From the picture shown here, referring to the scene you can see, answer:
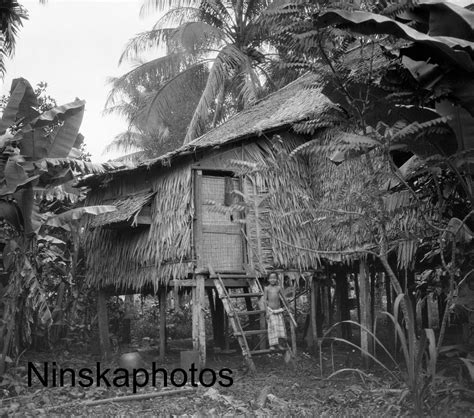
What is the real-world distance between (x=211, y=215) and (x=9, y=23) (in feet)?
13.6

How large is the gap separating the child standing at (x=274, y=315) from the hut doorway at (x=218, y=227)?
0.71 meters

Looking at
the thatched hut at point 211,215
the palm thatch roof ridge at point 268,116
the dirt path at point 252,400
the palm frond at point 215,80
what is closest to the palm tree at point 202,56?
the palm frond at point 215,80

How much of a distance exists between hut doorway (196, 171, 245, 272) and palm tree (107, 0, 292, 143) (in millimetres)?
6139

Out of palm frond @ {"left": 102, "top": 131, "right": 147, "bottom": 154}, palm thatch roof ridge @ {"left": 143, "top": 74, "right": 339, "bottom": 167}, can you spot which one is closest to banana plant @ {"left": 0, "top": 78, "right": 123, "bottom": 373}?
palm thatch roof ridge @ {"left": 143, "top": 74, "right": 339, "bottom": 167}

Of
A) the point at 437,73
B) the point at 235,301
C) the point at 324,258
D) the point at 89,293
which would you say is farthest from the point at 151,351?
the point at 437,73

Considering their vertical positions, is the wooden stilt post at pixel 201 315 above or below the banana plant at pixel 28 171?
below

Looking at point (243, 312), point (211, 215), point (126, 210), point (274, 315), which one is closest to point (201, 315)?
point (243, 312)

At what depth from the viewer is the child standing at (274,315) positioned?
9.51 metres

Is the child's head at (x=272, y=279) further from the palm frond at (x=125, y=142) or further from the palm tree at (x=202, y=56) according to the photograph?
the palm frond at (x=125, y=142)

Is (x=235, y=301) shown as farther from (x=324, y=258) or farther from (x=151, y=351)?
(x=324, y=258)

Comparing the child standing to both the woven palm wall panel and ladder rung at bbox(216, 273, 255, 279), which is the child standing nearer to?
ladder rung at bbox(216, 273, 255, 279)

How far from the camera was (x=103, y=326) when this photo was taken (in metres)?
11.9

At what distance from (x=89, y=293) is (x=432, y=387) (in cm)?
844

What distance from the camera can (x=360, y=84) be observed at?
629 centimetres
